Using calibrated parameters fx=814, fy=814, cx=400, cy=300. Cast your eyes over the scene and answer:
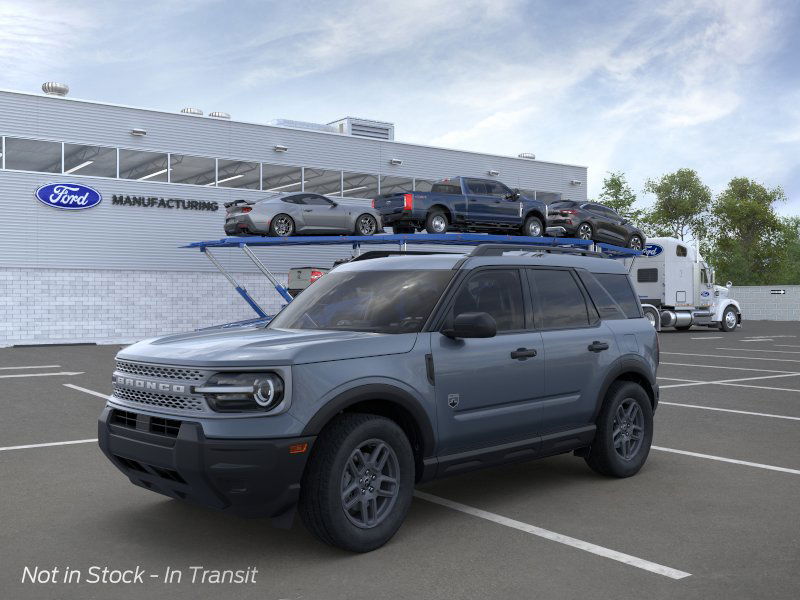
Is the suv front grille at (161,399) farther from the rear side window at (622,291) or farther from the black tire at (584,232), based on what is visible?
the black tire at (584,232)

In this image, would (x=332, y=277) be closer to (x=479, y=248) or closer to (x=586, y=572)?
(x=479, y=248)

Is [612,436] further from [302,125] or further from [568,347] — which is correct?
[302,125]

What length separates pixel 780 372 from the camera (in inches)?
625

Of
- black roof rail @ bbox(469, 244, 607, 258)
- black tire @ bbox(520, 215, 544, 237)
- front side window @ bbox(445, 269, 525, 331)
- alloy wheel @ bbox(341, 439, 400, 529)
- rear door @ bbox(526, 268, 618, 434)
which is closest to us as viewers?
alloy wheel @ bbox(341, 439, 400, 529)

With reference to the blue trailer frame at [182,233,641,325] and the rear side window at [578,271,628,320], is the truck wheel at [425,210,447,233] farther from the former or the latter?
the rear side window at [578,271,628,320]

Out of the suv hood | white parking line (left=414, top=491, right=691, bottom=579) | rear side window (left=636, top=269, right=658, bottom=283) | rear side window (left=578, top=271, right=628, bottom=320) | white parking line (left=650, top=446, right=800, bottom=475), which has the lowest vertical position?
white parking line (left=650, top=446, right=800, bottom=475)

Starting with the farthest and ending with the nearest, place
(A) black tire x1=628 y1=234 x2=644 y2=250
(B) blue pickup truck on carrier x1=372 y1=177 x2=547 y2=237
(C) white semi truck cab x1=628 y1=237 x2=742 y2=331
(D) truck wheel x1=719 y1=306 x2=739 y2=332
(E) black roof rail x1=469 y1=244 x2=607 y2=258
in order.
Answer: (D) truck wheel x1=719 y1=306 x2=739 y2=332, (C) white semi truck cab x1=628 y1=237 x2=742 y2=331, (A) black tire x1=628 y1=234 x2=644 y2=250, (B) blue pickup truck on carrier x1=372 y1=177 x2=547 y2=237, (E) black roof rail x1=469 y1=244 x2=607 y2=258

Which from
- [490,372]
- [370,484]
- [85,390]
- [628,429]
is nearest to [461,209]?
[85,390]

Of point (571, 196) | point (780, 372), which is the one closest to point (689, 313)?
point (571, 196)

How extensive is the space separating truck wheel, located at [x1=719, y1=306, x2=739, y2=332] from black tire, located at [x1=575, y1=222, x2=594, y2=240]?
1130 centimetres

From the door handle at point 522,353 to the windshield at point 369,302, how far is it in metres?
0.71

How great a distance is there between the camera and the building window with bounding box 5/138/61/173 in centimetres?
2675

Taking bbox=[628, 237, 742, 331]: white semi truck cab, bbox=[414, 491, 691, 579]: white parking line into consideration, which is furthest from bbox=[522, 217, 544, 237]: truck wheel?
bbox=[414, 491, 691, 579]: white parking line

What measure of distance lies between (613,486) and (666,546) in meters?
1.57
